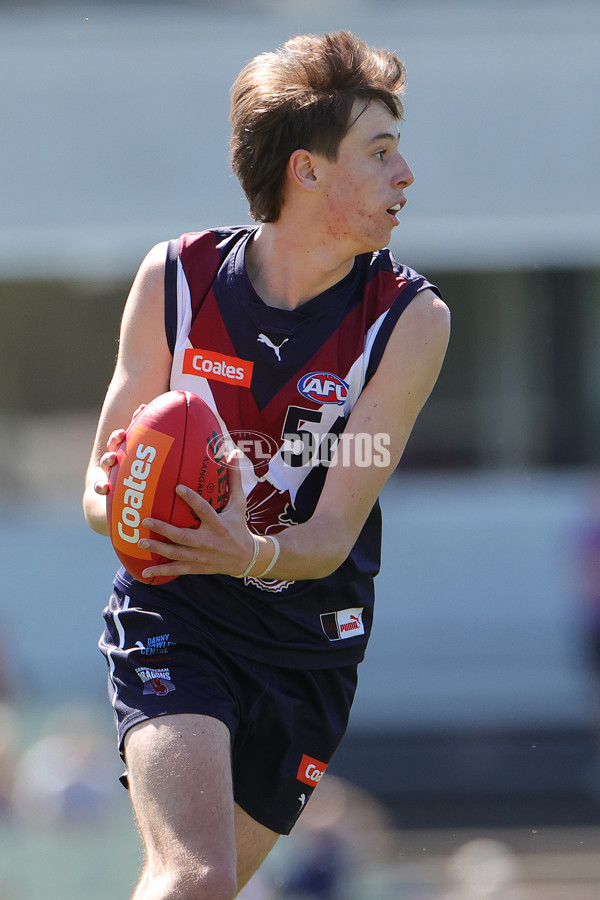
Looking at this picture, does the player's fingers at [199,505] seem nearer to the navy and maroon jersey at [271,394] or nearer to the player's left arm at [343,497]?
the player's left arm at [343,497]

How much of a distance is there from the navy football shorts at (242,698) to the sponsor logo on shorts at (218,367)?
596mm

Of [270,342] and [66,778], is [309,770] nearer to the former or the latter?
[270,342]

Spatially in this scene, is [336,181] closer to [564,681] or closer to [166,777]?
[166,777]

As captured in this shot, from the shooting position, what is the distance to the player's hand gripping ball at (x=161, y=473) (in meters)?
2.55

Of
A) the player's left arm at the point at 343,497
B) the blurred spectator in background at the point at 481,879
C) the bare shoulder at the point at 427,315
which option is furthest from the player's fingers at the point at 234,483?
the blurred spectator in background at the point at 481,879

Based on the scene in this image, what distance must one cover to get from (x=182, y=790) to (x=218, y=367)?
1.02 meters

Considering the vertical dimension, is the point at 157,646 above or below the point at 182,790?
above

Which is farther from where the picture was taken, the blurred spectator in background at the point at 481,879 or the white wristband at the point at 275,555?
the blurred spectator in background at the point at 481,879

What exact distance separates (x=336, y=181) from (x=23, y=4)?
880 centimetres

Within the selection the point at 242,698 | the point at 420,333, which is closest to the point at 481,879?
the point at 242,698

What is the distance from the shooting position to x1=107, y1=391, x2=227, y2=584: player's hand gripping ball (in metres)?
2.55

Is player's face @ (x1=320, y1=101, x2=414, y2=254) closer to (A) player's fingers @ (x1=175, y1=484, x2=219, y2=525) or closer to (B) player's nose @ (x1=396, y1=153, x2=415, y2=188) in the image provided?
(B) player's nose @ (x1=396, y1=153, x2=415, y2=188)

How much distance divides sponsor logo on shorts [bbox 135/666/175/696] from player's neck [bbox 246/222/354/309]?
3.17 feet

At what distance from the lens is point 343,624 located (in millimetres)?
3053
